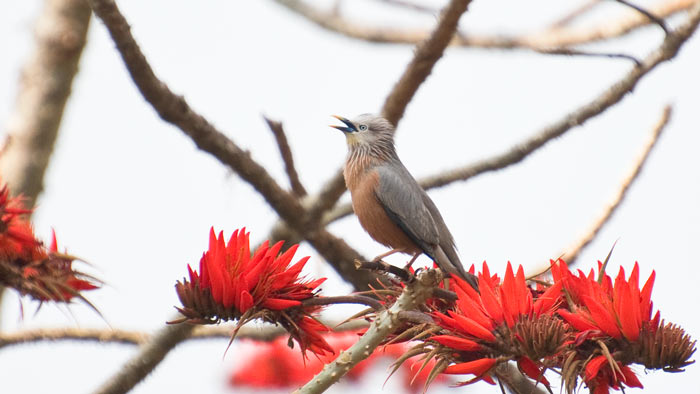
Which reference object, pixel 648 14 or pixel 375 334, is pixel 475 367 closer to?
pixel 375 334

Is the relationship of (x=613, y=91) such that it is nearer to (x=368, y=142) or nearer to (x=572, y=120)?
(x=572, y=120)

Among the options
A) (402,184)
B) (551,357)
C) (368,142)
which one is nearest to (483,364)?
(551,357)

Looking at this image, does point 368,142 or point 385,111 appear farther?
point 368,142

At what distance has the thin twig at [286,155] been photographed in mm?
3539

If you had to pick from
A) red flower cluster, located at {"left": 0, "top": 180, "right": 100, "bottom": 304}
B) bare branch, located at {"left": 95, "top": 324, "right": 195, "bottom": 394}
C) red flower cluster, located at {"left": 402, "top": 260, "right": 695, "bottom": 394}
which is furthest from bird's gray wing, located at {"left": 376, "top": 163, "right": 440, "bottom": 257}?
red flower cluster, located at {"left": 0, "top": 180, "right": 100, "bottom": 304}

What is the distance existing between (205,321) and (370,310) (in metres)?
0.40

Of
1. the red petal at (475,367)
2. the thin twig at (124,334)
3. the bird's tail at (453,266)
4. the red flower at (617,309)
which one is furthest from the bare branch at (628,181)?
the red petal at (475,367)

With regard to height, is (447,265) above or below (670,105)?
below

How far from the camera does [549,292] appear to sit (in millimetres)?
2111

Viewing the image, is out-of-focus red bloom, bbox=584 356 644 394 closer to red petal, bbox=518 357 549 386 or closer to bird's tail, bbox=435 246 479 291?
red petal, bbox=518 357 549 386

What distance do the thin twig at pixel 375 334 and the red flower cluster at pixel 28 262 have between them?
31.1 inches

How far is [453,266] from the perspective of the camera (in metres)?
2.79

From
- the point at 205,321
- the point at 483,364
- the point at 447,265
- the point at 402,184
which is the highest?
the point at 402,184

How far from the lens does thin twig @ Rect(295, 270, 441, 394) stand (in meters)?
1.86
